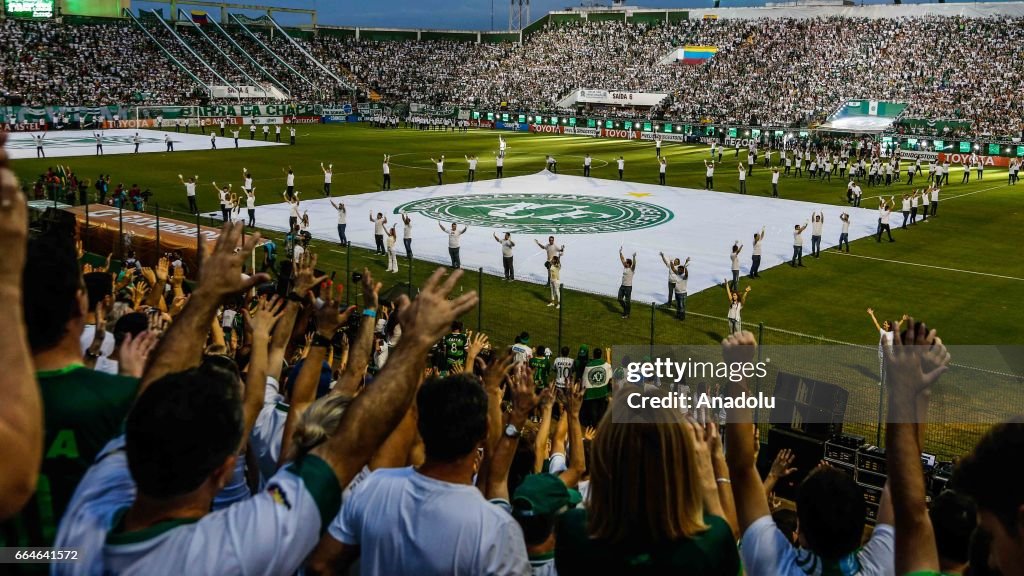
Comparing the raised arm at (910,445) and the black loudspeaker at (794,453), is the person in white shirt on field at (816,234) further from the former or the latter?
the raised arm at (910,445)

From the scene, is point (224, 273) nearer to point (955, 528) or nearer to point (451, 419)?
point (451, 419)

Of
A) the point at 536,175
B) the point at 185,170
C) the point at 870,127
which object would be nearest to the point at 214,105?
the point at 185,170

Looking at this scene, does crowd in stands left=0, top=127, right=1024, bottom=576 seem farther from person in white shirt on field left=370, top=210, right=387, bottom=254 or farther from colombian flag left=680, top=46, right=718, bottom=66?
colombian flag left=680, top=46, right=718, bottom=66

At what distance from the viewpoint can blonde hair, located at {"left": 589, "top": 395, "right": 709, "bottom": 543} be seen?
309cm

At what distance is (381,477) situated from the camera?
3.54m

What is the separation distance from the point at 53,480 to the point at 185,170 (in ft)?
144

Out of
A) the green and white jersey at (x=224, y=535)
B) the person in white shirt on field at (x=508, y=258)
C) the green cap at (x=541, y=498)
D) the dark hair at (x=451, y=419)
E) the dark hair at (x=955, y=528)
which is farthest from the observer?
the person in white shirt on field at (x=508, y=258)

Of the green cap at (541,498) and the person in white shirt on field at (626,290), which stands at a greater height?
the green cap at (541,498)

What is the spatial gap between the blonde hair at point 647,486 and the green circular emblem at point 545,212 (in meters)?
26.6

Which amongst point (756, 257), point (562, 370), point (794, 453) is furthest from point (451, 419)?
point (756, 257)

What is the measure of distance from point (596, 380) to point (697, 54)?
8374 centimetres

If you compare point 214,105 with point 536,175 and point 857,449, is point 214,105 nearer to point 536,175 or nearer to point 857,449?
point 536,175

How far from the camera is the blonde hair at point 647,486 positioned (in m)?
3.09

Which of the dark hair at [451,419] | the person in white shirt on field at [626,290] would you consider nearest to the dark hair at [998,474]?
the dark hair at [451,419]
